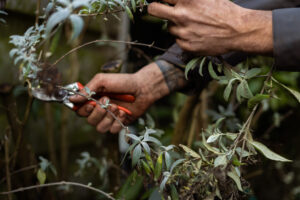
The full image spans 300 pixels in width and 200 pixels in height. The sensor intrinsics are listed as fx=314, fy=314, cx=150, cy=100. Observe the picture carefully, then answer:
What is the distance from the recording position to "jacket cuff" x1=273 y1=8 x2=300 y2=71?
2.45 feet

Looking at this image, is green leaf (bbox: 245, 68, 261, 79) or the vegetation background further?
the vegetation background

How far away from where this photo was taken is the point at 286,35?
76 cm

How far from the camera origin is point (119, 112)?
107cm

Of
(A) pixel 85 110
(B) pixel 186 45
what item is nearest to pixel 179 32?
(B) pixel 186 45

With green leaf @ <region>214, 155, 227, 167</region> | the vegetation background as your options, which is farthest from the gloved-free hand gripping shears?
green leaf @ <region>214, 155, 227, 167</region>

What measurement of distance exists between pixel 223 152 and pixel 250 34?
0.97 ft

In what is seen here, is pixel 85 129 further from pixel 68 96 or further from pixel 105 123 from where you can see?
pixel 68 96

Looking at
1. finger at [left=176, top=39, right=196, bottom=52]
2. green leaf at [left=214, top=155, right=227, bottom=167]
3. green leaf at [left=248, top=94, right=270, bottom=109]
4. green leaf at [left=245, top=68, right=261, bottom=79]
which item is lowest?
green leaf at [left=214, top=155, right=227, bottom=167]

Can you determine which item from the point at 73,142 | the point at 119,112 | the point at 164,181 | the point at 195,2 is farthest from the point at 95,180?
the point at 195,2

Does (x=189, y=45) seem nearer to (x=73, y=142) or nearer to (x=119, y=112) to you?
(x=119, y=112)

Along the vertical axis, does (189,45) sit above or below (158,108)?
above

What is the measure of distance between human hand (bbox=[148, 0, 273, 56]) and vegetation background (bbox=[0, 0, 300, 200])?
105 millimetres

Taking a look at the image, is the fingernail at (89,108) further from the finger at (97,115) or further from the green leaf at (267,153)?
the green leaf at (267,153)

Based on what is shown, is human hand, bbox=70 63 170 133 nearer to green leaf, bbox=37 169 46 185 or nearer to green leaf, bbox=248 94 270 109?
green leaf, bbox=37 169 46 185
